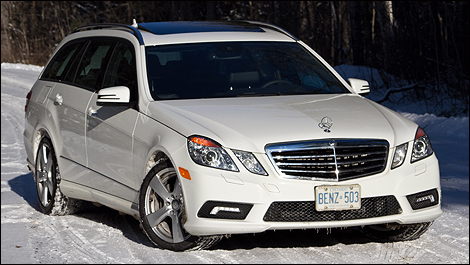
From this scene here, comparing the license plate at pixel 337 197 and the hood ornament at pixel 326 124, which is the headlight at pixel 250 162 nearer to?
the license plate at pixel 337 197

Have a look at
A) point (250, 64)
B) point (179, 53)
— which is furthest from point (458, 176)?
point (179, 53)

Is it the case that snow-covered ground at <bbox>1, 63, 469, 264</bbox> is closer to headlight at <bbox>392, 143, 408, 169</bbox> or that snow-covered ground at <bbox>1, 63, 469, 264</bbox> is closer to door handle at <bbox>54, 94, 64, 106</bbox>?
headlight at <bbox>392, 143, 408, 169</bbox>

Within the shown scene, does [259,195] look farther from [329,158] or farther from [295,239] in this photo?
[295,239]

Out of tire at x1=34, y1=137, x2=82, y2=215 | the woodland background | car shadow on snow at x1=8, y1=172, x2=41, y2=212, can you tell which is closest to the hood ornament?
tire at x1=34, y1=137, x2=82, y2=215

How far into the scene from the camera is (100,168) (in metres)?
6.13

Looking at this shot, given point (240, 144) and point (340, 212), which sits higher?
point (240, 144)

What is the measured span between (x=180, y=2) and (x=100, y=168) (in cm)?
2724

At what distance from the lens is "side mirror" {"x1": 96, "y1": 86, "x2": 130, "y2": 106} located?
575 cm

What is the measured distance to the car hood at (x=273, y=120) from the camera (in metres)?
4.90

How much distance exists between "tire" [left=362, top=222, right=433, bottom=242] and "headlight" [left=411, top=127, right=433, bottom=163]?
51 cm

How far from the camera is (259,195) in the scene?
4773 mm

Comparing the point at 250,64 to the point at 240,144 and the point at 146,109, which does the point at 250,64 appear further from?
the point at 240,144

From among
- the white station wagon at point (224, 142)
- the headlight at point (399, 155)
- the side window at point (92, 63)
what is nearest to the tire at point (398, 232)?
the white station wagon at point (224, 142)

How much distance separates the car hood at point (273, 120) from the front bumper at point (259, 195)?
0.20 m
